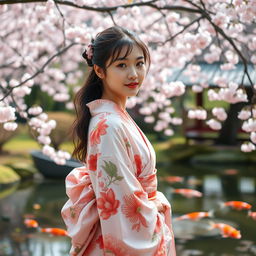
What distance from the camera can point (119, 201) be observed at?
2072 mm

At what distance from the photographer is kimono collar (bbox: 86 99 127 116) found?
225 cm

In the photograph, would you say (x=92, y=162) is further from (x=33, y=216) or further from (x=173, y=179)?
(x=173, y=179)

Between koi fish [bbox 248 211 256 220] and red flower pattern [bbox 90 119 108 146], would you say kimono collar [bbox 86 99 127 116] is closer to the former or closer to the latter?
red flower pattern [bbox 90 119 108 146]

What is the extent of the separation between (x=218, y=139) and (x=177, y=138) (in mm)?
2690

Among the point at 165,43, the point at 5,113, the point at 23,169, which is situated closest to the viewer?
the point at 5,113

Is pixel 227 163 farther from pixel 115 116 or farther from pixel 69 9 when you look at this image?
pixel 115 116

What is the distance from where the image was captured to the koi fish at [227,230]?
587 cm

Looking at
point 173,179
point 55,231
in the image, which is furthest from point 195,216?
point 173,179

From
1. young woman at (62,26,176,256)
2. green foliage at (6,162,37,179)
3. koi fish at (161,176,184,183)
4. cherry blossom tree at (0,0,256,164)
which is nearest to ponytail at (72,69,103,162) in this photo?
young woman at (62,26,176,256)

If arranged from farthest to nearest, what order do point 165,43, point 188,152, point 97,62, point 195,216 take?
point 188,152 → point 195,216 → point 165,43 → point 97,62

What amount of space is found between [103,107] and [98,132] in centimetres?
17

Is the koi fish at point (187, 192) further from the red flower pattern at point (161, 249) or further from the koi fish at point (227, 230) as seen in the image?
the red flower pattern at point (161, 249)

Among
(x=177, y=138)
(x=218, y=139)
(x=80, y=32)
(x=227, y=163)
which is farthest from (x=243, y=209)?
(x=177, y=138)

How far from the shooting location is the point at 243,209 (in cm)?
743
